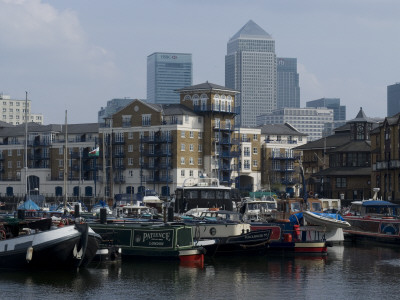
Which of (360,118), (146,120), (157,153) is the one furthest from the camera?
(146,120)

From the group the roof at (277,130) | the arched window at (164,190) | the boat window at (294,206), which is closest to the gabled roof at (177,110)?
the arched window at (164,190)

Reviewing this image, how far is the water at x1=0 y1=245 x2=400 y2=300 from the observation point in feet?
141

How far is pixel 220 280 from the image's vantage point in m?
47.8

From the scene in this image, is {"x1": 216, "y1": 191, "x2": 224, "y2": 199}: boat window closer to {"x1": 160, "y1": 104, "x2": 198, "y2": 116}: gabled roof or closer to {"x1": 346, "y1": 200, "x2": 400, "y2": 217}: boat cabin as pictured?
{"x1": 346, "y1": 200, "x2": 400, "y2": 217}: boat cabin

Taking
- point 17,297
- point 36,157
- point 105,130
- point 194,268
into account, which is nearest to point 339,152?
point 105,130

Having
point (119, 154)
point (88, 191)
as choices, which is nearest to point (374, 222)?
point (119, 154)

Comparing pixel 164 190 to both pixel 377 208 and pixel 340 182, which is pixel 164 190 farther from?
pixel 377 208

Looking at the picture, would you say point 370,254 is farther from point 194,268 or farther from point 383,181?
point 383,181

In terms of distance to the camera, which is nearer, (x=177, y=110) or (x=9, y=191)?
(x=177, y=110)

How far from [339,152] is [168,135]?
2769 centimetres

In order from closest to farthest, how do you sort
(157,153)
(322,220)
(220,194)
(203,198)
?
1. (322,220)
2. (203,198)
3. (220,194)
4. (157,153)

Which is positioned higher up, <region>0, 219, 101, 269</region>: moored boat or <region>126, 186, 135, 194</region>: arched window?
<region>126, 186, 135, 194</region>: arched window

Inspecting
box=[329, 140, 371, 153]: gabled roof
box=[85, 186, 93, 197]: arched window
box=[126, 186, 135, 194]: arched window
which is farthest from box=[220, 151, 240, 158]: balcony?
box=[85, 186, 93, 197]: arched window

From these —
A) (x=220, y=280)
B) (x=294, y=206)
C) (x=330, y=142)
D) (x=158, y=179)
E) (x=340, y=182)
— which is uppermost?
(x=330, y=142)
